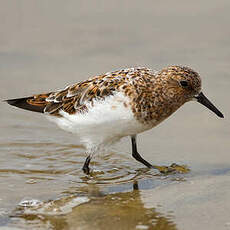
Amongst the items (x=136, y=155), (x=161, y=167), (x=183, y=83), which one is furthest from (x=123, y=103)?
(x=161, y=167)

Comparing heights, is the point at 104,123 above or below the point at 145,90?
below

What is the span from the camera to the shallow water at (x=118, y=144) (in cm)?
665

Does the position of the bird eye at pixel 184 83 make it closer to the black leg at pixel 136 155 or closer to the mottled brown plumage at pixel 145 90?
the mottled brown plumage at pixel 145 90

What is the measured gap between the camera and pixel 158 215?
6.53 metres

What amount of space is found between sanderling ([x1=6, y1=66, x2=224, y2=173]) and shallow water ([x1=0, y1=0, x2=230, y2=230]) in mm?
581

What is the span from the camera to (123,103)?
744 cm

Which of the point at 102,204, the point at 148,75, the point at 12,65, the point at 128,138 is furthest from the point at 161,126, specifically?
the point at 12,65

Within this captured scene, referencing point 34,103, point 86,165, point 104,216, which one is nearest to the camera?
point 104,216

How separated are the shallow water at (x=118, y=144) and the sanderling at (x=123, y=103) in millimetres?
581

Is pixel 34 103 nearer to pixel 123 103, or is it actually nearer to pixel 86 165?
pixel 86 165

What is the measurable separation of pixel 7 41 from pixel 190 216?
23.3ft

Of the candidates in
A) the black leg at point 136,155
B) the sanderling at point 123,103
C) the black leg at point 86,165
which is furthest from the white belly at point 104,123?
the black leg at point 136,155

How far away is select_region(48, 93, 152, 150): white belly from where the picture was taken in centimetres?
744

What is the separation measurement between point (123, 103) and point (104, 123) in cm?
36
